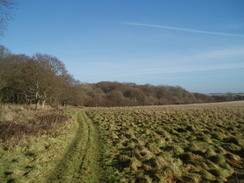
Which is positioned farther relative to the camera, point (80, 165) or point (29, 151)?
point (29, 151)

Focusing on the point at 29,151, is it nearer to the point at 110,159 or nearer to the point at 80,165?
the point at 80,165

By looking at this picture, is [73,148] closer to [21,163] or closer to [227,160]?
[21,163]

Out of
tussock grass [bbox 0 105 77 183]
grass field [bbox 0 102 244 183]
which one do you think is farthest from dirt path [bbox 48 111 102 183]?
tussock grass [bbox 0 105 77 183]

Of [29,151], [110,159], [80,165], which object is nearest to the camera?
[80,165]

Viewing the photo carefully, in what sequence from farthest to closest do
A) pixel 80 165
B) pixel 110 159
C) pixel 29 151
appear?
pixel 29 151
pixel 110 159
pixel 80 165

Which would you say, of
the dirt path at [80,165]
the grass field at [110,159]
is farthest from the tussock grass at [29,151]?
the dirt path at [80,165]

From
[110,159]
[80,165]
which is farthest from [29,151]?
[110,159]

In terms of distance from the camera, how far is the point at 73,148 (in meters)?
7.75

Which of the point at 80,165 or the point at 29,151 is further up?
the point at 29,151

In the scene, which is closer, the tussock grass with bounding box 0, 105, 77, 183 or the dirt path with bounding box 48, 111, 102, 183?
the dirt path with bounding box 48, 111, 102, 183

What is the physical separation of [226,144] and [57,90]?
29.0 meters

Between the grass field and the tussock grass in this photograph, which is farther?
the tussock grass

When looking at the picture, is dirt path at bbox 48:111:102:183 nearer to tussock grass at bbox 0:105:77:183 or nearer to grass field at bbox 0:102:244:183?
grass field at bbox 0:102:244:183

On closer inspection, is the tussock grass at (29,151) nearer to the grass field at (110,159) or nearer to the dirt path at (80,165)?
the grass field at (110,159)
